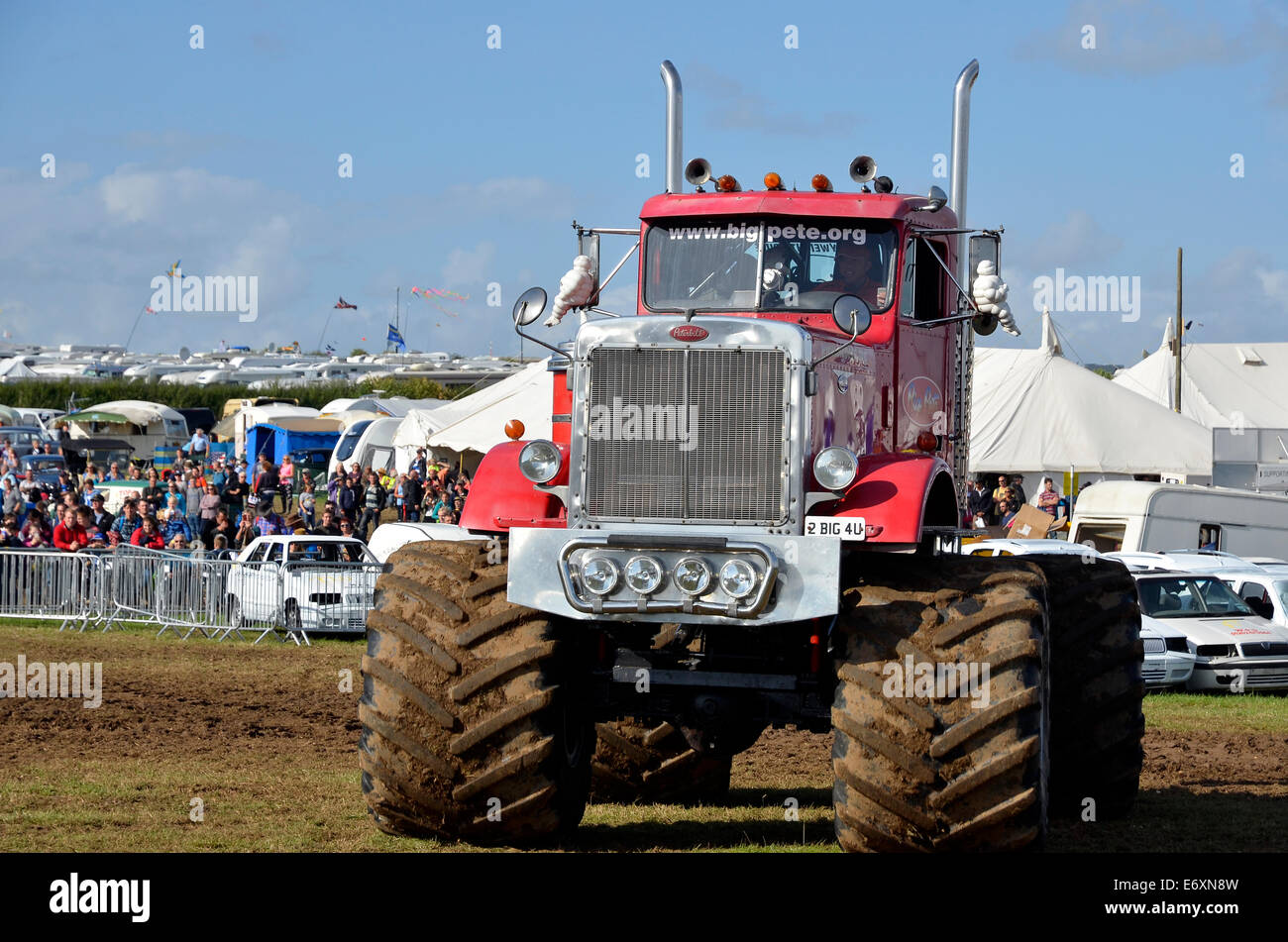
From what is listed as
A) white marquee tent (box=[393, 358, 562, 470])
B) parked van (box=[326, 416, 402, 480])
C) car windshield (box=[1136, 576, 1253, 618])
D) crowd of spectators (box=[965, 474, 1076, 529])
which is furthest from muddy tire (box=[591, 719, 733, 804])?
parked van (box=[326, 416, 402, 480])

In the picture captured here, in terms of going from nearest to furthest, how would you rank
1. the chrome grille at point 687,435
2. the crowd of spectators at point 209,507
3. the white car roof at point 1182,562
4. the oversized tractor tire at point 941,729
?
the oversized tractor tire at point 941,729
the chrome grille at point 687,435
the white car roof at point 1182,562
the crowd of spectators at point 209,507

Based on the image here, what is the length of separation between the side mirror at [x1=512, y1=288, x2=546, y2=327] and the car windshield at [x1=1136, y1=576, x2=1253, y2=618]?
1393 cm

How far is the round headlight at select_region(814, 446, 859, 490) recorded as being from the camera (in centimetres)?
830

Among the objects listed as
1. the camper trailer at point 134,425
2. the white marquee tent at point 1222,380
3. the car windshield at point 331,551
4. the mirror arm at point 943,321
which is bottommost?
the car windshield at point 331,551

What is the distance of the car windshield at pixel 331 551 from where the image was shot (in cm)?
2467

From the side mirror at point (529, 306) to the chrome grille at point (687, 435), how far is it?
51 cm

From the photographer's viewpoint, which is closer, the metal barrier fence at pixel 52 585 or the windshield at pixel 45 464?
the metal barrier fence at pixel 52 585

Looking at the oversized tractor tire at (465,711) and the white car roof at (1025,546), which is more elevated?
the white car roof at (1025,546)

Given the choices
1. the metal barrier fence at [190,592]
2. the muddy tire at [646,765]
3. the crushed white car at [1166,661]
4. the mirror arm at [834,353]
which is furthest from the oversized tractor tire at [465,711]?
the metal barrier fence at [190,592]

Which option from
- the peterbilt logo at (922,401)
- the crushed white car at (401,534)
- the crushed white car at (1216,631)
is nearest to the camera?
the peterbilt logo at (922,401)

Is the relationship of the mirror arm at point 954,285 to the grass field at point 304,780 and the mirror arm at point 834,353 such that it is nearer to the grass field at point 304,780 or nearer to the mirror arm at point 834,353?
the mirror arm at point 834,353

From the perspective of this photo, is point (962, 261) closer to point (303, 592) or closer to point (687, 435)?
point (687, 435)
